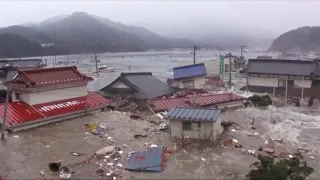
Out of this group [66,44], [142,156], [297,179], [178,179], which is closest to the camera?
[297,179]

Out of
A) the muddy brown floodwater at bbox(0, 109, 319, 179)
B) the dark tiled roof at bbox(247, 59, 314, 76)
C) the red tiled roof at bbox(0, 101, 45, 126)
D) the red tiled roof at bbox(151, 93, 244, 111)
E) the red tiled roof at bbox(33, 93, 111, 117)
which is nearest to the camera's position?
the muddy brown floodwater at bbox(0, 109, 319, 179)

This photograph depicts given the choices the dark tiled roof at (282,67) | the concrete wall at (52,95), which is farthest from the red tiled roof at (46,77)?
the dark tiled roof at (282,67)

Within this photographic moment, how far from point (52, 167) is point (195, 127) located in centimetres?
538

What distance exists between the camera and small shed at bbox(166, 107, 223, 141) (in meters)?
12.1

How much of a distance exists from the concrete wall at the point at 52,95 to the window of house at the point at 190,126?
6.10 m

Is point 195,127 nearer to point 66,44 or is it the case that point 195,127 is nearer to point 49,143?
point 49,143

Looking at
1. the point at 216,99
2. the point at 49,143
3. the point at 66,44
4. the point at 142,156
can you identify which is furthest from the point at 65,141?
the point at 66,44

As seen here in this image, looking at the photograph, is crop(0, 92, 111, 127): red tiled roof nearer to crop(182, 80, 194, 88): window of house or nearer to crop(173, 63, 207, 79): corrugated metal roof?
crop(173, 63, 207, 79): corrugated metal roof

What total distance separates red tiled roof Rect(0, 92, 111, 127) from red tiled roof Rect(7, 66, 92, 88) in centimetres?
87

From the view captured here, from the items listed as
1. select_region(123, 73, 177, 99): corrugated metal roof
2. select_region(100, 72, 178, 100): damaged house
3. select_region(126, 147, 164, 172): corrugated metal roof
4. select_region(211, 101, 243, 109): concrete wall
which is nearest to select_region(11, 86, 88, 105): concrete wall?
select_region(100, 72, 178, 100): damaged house

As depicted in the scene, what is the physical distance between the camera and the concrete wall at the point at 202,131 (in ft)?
39.7

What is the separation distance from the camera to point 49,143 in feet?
38.5

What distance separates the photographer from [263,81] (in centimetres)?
2636

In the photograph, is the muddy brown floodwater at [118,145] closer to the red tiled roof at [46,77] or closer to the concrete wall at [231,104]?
the red tiled roof at [46,77]
